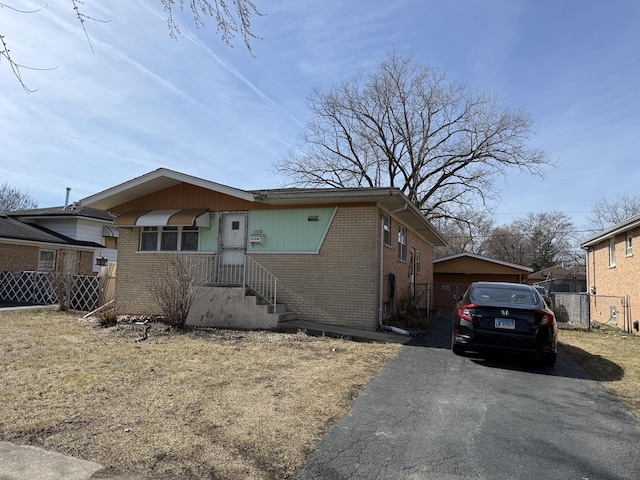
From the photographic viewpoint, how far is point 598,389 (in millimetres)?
6309

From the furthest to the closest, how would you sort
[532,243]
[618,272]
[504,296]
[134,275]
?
[532,243], [618,272], [134,275], [504,296]

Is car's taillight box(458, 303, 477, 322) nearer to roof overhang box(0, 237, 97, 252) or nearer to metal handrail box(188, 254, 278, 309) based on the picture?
metal handrail box(188, 254, 278, 309)

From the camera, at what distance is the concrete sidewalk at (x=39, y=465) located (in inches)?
132

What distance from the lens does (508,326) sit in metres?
7.42

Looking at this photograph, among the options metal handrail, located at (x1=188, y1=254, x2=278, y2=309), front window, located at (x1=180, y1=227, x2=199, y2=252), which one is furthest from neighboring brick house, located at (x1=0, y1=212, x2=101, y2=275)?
metal handrail, located at (x1=188, y1=254, x2=278, y2=309)

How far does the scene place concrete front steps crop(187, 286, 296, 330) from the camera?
1123 cm

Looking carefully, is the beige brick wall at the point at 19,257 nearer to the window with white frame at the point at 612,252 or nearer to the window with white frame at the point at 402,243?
the window with white frame at the point at 402,243

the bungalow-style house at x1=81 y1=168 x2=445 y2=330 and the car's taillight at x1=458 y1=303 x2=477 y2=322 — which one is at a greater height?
the bungalow-style house at x1=81 y1=168 x2=445 y2=330

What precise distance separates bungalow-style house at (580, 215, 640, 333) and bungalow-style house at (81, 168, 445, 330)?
6774 mm

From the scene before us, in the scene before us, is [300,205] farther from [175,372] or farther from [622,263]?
[622,263]

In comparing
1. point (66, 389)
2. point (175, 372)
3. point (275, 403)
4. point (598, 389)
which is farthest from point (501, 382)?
point (66, 389)

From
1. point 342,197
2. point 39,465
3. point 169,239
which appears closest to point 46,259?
point 169,239

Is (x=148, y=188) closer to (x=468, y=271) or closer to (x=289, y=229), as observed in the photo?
(x=289, y=229)

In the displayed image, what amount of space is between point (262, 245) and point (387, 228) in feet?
11.9
